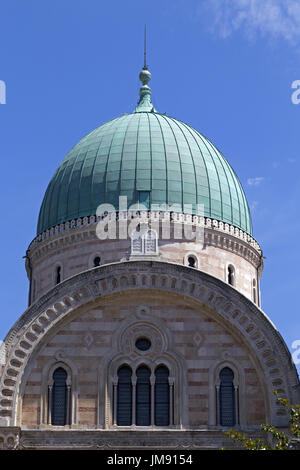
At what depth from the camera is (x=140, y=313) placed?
29.1 metres

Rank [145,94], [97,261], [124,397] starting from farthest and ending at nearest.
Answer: [145,94]
[97,261]
[124,397]

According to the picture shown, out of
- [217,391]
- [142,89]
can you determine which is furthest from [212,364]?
[142,89]

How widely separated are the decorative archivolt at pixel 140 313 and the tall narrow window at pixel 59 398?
990mm

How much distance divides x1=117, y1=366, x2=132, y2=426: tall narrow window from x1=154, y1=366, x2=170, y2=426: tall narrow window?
73 cm

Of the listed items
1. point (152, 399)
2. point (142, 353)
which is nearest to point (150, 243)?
point (142, 353)

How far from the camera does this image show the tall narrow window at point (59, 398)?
1099 inches

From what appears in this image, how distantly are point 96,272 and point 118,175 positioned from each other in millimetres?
6017

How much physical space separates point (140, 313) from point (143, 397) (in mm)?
2440

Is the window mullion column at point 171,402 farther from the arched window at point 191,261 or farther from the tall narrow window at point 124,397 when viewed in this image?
the arched window at point 191,261

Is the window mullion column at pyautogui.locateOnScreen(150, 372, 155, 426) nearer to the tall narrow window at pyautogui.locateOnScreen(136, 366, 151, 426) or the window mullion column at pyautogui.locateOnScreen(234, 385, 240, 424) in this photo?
the tall narrow window at pyautogui.locateOnScreen(136, 366, 151, 426)

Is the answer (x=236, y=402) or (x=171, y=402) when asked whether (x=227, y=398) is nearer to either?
(x=236, y=402)

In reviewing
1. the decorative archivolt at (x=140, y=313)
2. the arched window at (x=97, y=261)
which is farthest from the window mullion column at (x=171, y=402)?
the arched window at (x=97, y=261)

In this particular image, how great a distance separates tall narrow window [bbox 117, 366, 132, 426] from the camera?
28.0 meters
